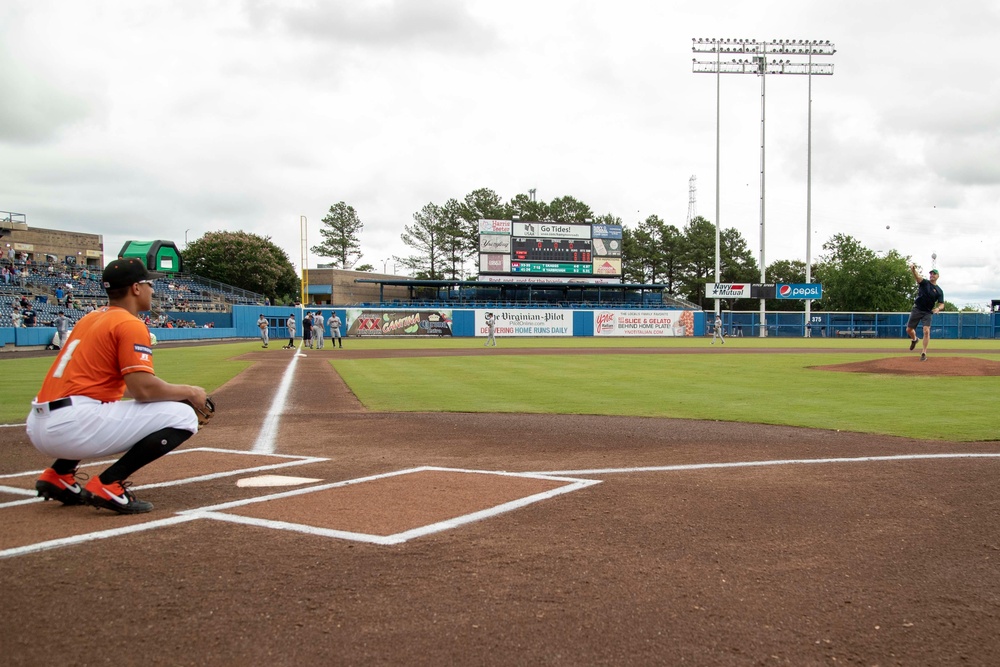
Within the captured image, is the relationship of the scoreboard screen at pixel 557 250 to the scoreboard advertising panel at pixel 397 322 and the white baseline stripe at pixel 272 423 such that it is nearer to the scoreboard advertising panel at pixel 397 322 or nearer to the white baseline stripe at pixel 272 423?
the scoreboard advertising panel at pixel 397 322

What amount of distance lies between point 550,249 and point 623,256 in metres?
30.8

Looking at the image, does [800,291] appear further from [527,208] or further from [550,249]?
[527,208]

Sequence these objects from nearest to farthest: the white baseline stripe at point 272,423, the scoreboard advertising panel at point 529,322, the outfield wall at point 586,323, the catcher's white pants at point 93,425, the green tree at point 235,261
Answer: the catcher's white pants at point 93,425
the white baseline stripe at point 272,423
the outfield wall at point 586,323
the scoreboard advertising panel at point 529,322
the green tree at point 235,261

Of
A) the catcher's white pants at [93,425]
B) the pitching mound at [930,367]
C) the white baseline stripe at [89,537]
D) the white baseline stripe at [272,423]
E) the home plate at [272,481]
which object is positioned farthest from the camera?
the pitching mound at [930,367]

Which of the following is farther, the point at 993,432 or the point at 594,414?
the point at 594,414

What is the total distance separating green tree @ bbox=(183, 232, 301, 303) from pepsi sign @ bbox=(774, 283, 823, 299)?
2303 inches

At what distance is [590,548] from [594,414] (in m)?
6.03

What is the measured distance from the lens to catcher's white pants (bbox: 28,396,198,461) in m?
3.92

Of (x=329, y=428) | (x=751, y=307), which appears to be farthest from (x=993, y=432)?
(x=751, y=307)

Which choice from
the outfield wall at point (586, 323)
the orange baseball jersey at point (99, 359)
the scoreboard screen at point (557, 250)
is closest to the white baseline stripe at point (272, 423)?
the orange baseball jersey at point (99, 359)

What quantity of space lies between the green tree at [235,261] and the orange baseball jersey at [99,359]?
265 feet

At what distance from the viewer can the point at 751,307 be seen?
9031 centimetres

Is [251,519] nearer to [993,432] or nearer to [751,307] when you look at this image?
[993,432]

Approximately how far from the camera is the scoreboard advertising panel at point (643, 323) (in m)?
60.9
